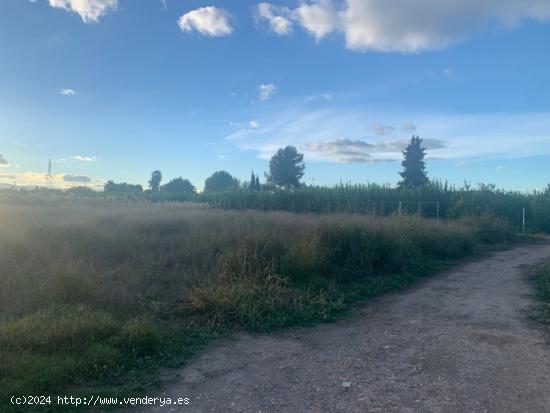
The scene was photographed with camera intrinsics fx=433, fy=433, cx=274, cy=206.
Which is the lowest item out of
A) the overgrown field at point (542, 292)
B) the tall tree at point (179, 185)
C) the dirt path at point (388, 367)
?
the dirt path at point (388, 367)

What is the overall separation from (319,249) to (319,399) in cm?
595

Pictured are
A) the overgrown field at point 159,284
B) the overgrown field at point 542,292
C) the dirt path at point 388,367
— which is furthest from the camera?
the overgrown field at point 542,292

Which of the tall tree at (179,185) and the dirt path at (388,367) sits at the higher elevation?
the tall tree at (179,185)

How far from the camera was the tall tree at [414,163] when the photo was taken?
57.9m

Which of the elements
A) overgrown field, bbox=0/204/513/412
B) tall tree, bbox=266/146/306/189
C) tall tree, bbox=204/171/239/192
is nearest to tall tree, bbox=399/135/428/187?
tall tree, bbox=266/146/306/189

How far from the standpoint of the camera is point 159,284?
27.4ft

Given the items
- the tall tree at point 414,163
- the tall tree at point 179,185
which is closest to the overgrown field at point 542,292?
the tall tree at point 414,163

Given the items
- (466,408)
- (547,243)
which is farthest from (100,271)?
(547,243)

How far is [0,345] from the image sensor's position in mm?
4992

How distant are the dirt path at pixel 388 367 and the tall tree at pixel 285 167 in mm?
53303

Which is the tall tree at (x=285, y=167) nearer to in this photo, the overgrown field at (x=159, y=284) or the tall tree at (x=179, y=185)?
the tall tree at (x=179, y=185)

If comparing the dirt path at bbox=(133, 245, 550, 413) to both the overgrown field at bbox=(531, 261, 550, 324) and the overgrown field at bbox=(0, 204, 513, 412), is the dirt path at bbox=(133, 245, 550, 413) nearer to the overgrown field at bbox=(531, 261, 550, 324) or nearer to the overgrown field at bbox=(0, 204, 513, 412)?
the overgrown field at bbox=(531, 261, 550, 324)

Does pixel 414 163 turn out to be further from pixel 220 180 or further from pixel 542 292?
pixel 542 292

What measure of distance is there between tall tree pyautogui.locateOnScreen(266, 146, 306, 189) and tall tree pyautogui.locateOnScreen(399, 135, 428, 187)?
561 inches
